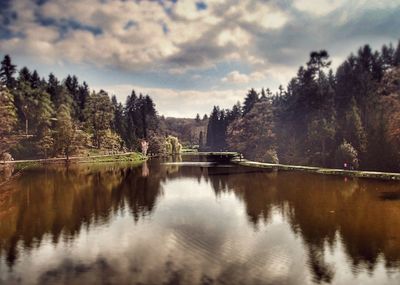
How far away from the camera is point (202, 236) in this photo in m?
22.7

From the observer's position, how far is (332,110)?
2958 inches

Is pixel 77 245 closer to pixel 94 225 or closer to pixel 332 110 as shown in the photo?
pixel 94 225

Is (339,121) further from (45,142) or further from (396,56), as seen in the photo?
(45,142)

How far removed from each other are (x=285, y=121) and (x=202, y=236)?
78.4m

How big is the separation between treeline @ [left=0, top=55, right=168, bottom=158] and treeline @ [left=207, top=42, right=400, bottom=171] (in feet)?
136

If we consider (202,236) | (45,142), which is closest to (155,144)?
(45,142)

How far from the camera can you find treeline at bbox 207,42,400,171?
180 feet

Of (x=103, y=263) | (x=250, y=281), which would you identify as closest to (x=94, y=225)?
(x=103, y=263)

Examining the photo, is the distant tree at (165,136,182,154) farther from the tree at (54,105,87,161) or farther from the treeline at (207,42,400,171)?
the tree at (54,105,87,161)

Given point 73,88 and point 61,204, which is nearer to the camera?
point 61,204

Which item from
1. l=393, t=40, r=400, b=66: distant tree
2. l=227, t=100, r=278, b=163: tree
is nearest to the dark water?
l=227, t=100, r=278, b=163: tree

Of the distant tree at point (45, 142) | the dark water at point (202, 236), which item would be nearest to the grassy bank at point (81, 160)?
the distant tree at point (45, 142)

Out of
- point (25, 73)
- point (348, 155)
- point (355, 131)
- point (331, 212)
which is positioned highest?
point (25, 73)

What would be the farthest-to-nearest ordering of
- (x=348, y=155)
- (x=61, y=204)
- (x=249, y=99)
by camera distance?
(x=249, y=99) → (x=348, y=155) → (x=61, y=204)
